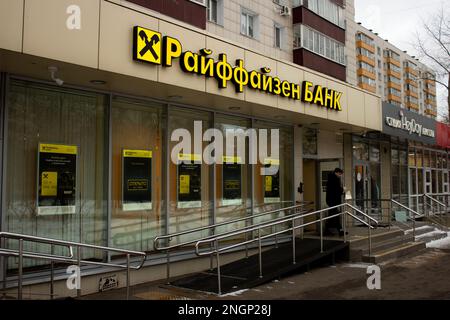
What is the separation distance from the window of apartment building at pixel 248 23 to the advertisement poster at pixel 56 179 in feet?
25.4

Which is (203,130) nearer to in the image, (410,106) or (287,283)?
(287,283)

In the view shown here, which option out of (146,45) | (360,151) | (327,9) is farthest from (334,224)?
(327,9)

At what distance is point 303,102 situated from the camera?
10.3m

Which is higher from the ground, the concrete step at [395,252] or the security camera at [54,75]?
the security camera at [54,75]

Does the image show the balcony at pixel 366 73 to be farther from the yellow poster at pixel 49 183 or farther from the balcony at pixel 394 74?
the yellow poster at pixel 49 183

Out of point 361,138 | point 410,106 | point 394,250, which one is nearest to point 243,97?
point 394,250

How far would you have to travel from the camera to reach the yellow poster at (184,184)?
902 cm

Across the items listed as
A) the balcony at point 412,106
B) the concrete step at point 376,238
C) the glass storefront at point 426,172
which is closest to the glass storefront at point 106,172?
the concrete step at point 376,238

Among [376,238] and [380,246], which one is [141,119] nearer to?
[380,246]

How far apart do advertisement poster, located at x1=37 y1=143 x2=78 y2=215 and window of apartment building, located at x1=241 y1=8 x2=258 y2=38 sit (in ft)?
25.4

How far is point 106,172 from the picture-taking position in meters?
7.68

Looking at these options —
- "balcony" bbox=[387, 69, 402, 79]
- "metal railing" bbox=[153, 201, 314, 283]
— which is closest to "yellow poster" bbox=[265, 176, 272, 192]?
"metal railing" bbox=[153, 201, 314, 283]

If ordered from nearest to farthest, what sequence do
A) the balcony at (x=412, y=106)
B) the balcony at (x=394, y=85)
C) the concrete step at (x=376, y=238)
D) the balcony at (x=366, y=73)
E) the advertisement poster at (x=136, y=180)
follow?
1. the advertisement poster at (x=136, y=180)
2. the concrete step at (x=376, y=238)
3. the balcony at (x=366, y=73)
4. the balcony at (x=394, y=85)
5. the balcony at (x=412, y=106)

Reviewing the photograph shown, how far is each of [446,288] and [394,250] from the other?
2.88 m
